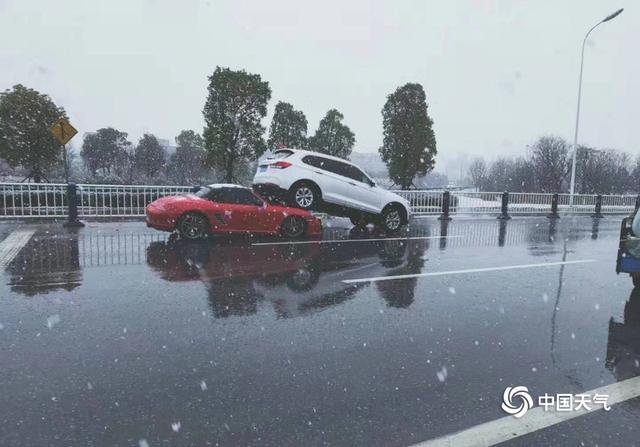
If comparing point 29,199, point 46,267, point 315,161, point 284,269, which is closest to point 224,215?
point 315,161

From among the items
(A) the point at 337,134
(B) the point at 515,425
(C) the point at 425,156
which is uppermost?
(A) the point at 337,134

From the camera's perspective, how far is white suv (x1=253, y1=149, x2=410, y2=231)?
11.4 m

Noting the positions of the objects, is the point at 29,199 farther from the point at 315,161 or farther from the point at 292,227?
the point at 315,161

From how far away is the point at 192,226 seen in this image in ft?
32.1

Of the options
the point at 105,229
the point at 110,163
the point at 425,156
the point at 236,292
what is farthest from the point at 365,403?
the point at 110,163

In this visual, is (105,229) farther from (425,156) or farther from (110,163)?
(110,163)

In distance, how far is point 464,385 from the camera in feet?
11.0

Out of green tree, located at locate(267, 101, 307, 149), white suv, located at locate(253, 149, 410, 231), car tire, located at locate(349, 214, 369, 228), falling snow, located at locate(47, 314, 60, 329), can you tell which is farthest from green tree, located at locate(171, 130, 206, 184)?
falling snow, located at locate(47, 314, 60, 329)

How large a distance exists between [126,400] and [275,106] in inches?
1550

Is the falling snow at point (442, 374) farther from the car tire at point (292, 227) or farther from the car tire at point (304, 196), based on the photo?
the car tire at point (304, 196)

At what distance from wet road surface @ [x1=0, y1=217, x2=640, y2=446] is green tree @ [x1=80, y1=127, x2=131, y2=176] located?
59.8 meters

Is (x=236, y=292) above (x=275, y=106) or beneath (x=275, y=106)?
beneath

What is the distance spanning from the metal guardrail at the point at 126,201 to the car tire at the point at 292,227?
4.04 metres

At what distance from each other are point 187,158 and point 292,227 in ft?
193
